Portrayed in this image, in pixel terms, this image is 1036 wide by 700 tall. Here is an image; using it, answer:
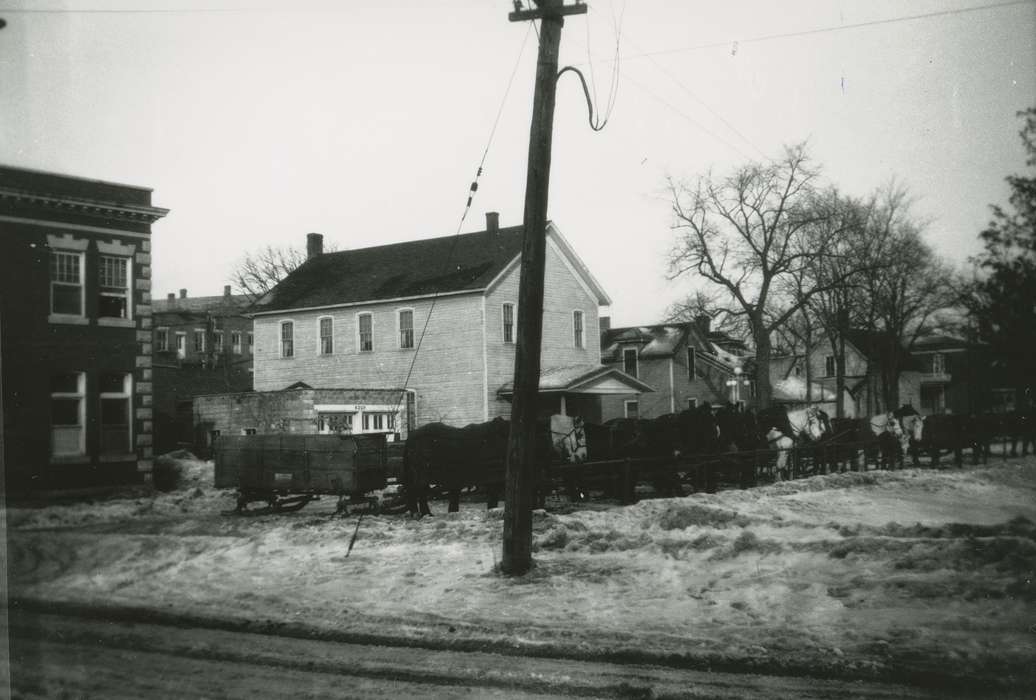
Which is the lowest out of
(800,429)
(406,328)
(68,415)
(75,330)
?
(800,429)

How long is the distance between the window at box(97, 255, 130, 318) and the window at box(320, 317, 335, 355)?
18.5 metres

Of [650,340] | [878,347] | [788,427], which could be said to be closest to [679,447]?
[788,427]

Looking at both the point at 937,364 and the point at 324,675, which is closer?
the point at 324,675

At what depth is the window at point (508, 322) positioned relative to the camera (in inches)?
1352

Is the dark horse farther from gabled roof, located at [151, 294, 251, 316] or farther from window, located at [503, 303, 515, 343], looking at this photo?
gabled roof, located at [151, 294, 251, 316]

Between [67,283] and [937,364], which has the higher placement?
[67,283]

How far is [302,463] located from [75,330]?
5.75 m

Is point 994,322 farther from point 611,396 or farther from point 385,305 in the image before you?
point 611,396

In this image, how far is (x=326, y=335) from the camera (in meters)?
37.7

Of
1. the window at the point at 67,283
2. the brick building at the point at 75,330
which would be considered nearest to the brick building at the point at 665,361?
the brick building at the point at 75,330

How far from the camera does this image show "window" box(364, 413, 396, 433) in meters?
32.6

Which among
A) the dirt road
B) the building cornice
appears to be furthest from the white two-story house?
the dirt road

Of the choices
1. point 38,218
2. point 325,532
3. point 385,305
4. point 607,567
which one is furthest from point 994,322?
point 385,305

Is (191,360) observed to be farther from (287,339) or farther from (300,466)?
(300,466)
